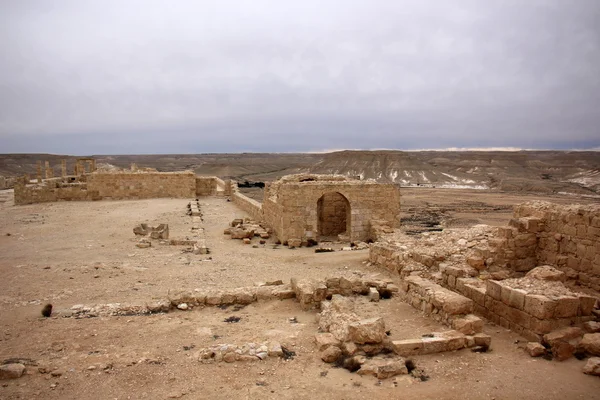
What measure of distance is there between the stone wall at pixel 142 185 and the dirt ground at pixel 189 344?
1437cm

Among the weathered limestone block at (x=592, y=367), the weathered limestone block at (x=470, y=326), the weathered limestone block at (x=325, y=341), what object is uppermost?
the weathered limestone block at (x=470, y=326)

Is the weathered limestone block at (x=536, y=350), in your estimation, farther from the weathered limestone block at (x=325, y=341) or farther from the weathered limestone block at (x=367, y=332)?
the weathered limestone block at (x=325, y=341)

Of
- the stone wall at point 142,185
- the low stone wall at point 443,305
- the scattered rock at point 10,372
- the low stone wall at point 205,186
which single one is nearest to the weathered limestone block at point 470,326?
the low stone wall at point 443,305

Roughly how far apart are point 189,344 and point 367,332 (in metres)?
2.26

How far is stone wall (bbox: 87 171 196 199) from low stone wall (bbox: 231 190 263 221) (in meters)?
3.76

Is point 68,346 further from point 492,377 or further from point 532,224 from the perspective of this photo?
point 532,224

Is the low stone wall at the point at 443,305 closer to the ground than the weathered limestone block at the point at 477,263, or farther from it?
closer to the ground

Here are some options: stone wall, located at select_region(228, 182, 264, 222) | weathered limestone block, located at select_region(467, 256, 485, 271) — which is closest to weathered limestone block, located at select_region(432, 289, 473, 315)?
weathered limestone block, located at select_region(467, 256, 485, 271)

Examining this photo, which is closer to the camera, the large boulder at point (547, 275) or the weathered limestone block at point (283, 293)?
the large boulder at point (547, 275)

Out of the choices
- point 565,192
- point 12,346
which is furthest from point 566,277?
point 565,192

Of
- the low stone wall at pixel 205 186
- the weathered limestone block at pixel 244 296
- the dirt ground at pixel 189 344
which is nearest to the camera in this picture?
the dirt ground at pixel 189 344

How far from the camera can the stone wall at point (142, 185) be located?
78.2 feet

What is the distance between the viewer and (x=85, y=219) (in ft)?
53.1

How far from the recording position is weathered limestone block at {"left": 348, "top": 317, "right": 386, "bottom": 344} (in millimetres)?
4809
